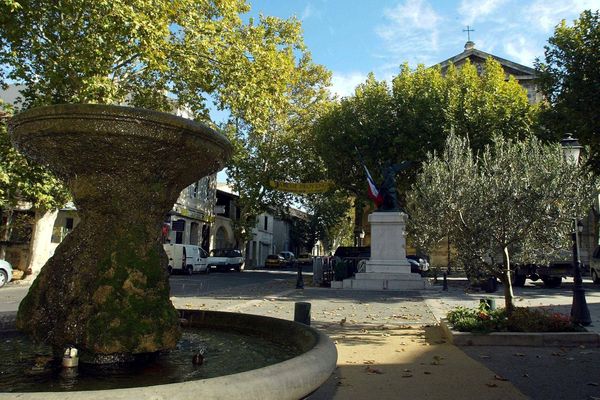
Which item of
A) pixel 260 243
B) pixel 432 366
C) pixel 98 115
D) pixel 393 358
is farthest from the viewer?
pixel 260 243

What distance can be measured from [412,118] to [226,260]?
18797mm

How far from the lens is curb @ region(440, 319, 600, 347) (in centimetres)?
740

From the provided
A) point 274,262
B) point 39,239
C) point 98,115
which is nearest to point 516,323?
point 98,115

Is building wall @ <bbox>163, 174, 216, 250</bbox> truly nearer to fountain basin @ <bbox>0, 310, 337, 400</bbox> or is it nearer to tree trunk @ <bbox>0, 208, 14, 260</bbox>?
tree trunk @ <bbox>0, 208, 14, 260</bbox>

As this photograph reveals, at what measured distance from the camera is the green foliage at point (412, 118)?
24.8m

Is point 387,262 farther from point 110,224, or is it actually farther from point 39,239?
point 110,224

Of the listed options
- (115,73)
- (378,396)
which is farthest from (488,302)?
(115,73)

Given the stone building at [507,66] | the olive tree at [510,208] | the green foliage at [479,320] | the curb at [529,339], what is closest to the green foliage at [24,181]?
the olive tree at [510,208]

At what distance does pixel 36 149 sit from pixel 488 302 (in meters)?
8.35

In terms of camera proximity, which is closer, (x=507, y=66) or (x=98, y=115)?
(x=98, y=115)

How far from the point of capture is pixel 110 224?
4.23 metres

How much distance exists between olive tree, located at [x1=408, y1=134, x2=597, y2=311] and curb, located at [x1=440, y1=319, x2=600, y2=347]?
1.01 m

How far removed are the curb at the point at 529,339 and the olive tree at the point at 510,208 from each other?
1.01 meters

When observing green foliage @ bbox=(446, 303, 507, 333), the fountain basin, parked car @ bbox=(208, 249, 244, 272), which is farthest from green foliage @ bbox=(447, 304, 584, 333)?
parked car @ bbox=(208, 249, 244, 272)
